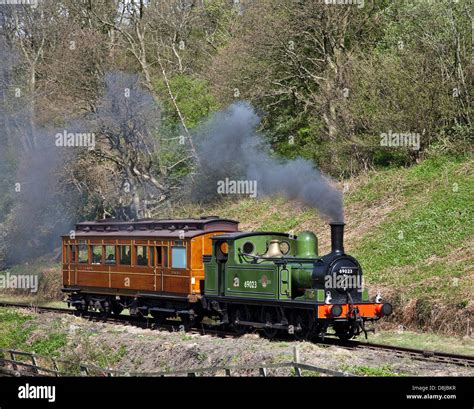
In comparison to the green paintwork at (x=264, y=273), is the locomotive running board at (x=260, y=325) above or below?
below

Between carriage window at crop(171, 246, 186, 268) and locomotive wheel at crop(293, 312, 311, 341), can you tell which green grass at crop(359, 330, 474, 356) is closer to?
locomotive wheel at crop(293, 312, 311, 341)

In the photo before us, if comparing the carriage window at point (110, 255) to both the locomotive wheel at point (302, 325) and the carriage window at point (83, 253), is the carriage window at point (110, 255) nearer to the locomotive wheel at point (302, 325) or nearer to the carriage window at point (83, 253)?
the carriage window at point (83, 253)

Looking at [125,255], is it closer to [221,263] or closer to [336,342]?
[221,263]

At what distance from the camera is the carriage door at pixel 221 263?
20.9 m

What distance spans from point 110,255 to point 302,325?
8.23 metres

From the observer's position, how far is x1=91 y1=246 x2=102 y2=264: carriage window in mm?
25984

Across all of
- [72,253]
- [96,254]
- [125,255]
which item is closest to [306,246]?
[125,255]

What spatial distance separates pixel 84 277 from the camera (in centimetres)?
2677

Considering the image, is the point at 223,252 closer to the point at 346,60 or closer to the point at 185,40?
the point at 346,60

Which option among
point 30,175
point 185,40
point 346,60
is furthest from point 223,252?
point 185,40

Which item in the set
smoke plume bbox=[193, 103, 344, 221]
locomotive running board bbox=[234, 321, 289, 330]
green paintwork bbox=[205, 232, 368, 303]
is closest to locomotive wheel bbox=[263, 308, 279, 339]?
locomotive running board bbox=[234, 321, 289, 330]

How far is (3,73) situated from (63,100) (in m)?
9.80

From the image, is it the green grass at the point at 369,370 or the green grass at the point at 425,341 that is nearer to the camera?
the green grass at the point at 369,370

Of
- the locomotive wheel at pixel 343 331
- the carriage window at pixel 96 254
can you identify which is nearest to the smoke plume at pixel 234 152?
the carriage window at pixel 96 254
